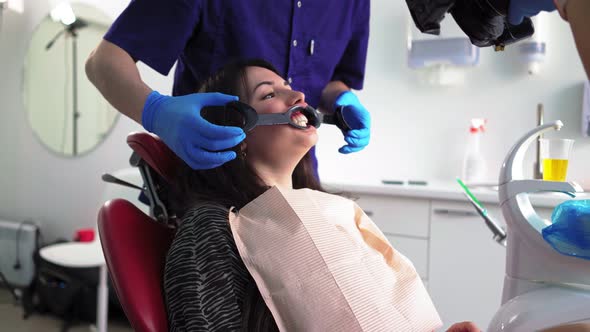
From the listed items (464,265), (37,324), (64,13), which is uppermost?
(64,13)

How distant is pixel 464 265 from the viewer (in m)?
2.18

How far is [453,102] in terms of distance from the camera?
2.72 meters

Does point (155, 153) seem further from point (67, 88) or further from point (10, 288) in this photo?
point (10, 288)

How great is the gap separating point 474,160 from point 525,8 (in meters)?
1.88

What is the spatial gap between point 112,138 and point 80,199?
0.54 m

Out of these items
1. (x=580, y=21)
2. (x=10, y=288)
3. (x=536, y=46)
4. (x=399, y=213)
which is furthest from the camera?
(x=10, y=288)

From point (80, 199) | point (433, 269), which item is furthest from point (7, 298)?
point (433, 269)

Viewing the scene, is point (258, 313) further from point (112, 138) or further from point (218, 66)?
point (112, 138)

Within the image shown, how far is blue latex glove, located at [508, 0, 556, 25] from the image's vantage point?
789 millimetres

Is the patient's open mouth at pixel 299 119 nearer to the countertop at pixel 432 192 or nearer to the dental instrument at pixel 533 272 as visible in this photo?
the dental instrument at pixel 533 272

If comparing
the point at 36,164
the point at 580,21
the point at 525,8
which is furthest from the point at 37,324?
the point at 580,21

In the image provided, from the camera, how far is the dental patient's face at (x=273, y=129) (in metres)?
1.25

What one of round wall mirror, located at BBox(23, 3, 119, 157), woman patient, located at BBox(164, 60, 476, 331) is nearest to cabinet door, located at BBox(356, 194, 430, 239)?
woman patient, located at BBox(164, 60, 476, 331)

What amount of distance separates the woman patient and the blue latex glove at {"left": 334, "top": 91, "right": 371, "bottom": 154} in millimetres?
154
